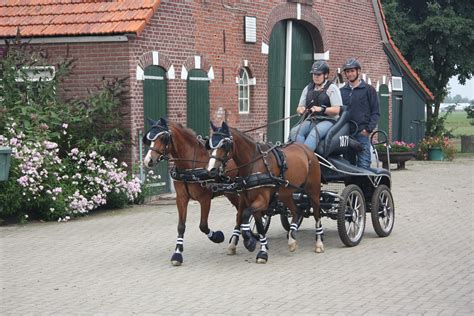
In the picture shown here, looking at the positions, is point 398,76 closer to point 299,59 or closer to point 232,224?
point 299,59

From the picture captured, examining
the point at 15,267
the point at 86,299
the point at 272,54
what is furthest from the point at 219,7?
the point at 86,299

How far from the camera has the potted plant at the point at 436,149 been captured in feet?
99.3

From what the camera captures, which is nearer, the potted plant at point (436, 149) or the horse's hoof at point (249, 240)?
the horse's hoof at point (249, 240)

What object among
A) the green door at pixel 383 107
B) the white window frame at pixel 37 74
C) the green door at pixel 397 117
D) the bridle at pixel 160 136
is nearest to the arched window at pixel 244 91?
the white window frame at pixel 37 74

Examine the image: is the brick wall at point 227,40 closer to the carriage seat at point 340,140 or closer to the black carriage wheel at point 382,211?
the carriage seat at point 340,140

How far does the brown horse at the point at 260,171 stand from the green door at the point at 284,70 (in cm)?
1100

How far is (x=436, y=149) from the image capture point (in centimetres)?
3022

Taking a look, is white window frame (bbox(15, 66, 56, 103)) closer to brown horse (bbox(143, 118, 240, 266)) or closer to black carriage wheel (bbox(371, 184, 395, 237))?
brown horse (bbox(143, 118, 240, 266))

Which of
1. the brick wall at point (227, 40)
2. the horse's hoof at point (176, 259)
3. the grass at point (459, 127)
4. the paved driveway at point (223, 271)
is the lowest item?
the paved driveway at point (223, 271)

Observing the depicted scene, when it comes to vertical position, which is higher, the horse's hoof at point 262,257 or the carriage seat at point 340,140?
the carriage seat at point 340,140

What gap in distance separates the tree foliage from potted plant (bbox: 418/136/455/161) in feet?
9.67

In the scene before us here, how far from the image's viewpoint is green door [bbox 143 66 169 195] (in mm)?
17484

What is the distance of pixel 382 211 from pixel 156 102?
6552 mm

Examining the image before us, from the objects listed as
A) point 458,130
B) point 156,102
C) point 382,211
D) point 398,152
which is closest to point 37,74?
point 156,102
